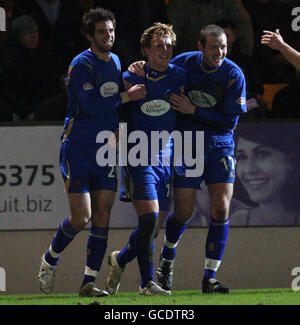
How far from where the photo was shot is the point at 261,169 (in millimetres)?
10594

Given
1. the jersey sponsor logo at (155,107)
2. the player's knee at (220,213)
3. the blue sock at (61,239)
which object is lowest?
the blue sock at (61,239)

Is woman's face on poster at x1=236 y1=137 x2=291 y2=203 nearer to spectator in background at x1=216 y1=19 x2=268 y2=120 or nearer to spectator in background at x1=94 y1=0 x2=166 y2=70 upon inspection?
spectator in background at x1=216 y1=19 x2=268 y2=120

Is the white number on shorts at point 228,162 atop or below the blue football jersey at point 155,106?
below

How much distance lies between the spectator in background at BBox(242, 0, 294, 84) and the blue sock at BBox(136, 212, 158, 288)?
2.87 meters

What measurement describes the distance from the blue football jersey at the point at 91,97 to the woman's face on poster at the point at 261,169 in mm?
2132

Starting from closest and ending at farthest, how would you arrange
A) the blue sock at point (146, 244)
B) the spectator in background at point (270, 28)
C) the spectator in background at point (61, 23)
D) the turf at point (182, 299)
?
1. the turf at point (182, 299)
2. the blue sock at point (146, 244)
3. the spectator in background at point (61, 23)
4. the spectator in background at point (270, 28)

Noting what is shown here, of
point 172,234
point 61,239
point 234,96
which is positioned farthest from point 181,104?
point 61,239

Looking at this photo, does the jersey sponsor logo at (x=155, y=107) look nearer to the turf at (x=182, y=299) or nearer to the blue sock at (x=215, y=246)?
the blue sock at (x=215, y=246)

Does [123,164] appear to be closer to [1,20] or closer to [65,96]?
[65,96]

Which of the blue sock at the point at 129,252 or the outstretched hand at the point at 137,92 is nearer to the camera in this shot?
the outstretched hand at the point at 137,92

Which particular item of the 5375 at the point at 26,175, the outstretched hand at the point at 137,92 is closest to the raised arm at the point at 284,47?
the outstretched hand at the point at 137,92

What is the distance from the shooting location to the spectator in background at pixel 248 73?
1059 cm

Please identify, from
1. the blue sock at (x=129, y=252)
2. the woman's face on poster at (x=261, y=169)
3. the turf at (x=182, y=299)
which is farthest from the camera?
the woman's face on poster at (x=261, y=169)
